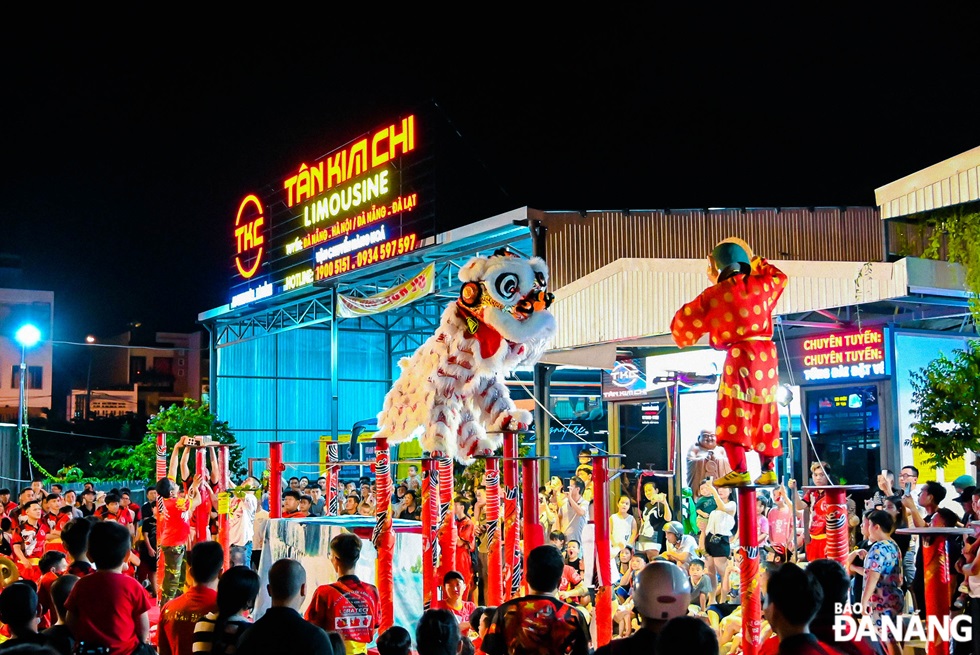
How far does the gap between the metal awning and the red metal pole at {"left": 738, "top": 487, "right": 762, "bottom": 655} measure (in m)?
5.67

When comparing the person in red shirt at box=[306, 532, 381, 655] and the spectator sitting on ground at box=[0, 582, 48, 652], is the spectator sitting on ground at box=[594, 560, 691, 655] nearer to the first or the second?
the person in red shirt at box=[306, 532, 381, 655]

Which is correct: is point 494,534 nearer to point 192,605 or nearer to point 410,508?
point 192,605

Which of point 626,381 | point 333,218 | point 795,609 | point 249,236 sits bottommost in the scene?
point 795,609

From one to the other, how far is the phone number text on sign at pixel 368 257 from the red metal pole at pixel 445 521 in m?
11.8

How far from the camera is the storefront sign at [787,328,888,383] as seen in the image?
42.0 feet

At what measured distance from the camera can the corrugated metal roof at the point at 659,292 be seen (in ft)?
34.6

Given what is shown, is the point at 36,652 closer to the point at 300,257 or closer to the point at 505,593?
the point at 505,593

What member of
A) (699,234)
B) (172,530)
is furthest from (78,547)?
(699,234)

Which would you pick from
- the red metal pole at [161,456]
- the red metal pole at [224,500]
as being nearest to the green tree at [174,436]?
the red metal pole at [161,456]

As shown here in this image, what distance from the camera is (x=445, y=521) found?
787 centimetres

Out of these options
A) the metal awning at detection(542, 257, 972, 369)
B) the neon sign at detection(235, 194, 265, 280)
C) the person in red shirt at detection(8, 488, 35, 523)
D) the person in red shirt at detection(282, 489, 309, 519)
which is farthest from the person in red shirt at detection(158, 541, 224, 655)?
the neon sign at detection(235, 194, 265, 280)

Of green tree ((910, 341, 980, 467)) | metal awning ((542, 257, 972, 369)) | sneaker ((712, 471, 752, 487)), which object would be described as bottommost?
sneaker ((712, 471, 752, 487))

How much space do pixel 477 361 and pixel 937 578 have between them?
3.58m

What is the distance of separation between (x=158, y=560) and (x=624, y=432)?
803cm
